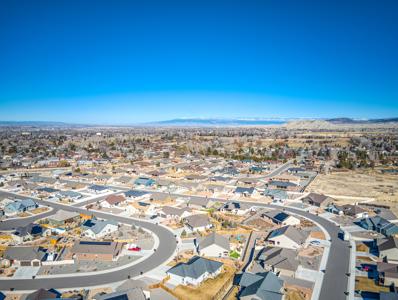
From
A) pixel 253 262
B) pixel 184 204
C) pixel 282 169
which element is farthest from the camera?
pixel 282 169

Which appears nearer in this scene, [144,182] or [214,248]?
[214,248]

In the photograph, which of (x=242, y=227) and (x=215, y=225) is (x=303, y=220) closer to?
(x=242, y=227)

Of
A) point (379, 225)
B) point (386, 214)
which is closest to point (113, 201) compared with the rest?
point (379, 225)

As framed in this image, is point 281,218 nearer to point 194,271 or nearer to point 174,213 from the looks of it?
point 174,213

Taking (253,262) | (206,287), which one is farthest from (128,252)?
(253,262)

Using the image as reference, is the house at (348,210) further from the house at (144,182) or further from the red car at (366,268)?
the house at (144,182)

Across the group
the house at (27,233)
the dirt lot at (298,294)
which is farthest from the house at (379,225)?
the house at (27,233)

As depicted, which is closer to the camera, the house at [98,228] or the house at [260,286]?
the house at [260,286]
